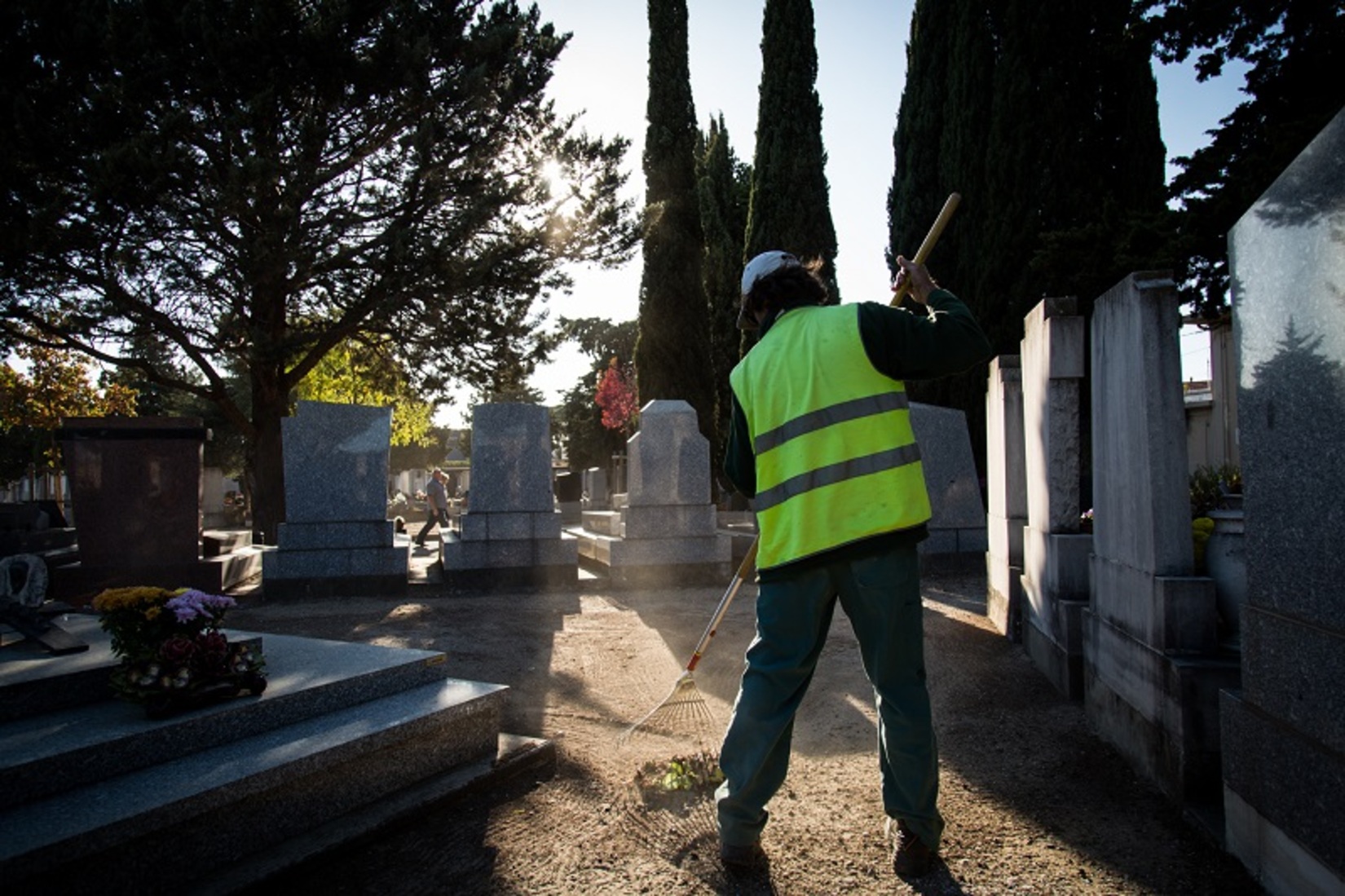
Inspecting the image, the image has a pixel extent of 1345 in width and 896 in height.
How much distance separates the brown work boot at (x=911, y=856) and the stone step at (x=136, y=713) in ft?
7.35

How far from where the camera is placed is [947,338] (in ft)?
8.92

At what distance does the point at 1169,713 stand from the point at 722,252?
25146 mm

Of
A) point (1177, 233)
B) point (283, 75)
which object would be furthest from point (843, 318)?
point (283, 75)

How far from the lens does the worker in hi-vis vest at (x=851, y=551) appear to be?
2.64 metres

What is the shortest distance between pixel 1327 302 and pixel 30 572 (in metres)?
5.47

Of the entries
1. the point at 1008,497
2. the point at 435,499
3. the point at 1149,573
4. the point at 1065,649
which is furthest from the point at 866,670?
the point at 435,499

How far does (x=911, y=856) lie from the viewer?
2736mm

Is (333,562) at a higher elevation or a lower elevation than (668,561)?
higher

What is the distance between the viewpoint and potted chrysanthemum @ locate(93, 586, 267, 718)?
325 cm

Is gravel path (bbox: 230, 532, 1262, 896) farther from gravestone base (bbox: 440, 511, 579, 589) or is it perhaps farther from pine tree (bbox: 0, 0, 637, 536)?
pine tree (bbox: 0, 0, 637, 536)

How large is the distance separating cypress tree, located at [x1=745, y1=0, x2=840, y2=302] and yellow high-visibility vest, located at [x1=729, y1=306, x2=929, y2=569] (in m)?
18.7

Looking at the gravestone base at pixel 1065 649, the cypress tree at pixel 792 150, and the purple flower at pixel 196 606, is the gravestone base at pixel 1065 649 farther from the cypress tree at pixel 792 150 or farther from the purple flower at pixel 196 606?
the cypress tree at pixel 792 150

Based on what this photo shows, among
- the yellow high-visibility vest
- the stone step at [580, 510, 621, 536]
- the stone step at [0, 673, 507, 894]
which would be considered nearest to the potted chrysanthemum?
the stone step at [0, 673, 507, 894]

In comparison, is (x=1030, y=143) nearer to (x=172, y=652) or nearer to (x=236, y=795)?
(x=172, y=652)
